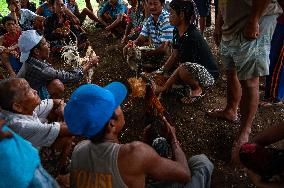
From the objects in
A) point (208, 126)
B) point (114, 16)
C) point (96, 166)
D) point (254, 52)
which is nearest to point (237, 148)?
point (208, 126)

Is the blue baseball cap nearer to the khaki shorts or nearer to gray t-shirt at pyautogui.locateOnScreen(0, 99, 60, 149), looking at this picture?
gray t-shirt at pyautogui.locateOnScreen(0, 99, 60, 149)

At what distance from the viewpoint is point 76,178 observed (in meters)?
2.04

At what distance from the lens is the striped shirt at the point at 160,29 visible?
15.4ft

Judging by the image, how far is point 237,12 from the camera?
3016 mm

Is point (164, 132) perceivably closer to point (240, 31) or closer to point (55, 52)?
point (240, 31)

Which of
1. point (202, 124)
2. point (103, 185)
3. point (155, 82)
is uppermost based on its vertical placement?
point (103, 185)

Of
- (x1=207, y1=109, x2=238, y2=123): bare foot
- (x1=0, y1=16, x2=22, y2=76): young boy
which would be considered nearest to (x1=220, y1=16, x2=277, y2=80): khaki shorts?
(x1=207, y1=109, x2=238, y2=123): bare foot

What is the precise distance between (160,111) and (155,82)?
171cm

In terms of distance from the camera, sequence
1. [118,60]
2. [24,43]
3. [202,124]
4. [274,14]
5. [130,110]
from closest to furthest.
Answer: [274,14] → [24,43] → [202,124] → [130,110] → [118,60]

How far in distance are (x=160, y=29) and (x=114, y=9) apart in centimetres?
270

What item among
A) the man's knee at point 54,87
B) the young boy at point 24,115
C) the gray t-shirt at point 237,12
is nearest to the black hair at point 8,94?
the young boy at point 24,115

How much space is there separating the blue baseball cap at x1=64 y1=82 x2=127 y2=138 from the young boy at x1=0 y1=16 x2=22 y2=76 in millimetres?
3145

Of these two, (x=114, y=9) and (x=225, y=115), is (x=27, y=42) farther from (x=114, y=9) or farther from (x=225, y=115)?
(x=114, y=9)

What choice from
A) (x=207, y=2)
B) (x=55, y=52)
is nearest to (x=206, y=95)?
(x=207, y=2)
